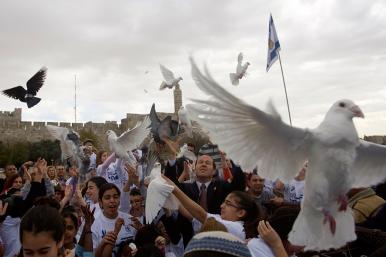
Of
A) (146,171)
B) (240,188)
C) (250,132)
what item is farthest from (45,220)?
(146,171)

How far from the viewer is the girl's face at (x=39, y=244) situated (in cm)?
229

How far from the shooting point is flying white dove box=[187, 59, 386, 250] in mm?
1976

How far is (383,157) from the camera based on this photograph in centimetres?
225

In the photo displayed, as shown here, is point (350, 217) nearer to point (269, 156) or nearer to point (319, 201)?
point (319, 201)

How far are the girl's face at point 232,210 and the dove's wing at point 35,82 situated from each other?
4.44m

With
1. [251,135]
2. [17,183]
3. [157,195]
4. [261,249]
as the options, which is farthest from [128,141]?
[251,135]

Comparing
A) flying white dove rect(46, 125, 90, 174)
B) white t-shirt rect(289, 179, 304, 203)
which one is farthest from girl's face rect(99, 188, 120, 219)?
flying white dove rect(46, 125, 90, 174)

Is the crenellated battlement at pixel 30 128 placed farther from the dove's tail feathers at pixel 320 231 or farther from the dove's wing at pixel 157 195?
the dove's tail feathers at pixel 320 231

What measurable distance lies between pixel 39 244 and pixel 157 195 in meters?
1.27

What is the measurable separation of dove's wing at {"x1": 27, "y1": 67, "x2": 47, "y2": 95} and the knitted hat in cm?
572

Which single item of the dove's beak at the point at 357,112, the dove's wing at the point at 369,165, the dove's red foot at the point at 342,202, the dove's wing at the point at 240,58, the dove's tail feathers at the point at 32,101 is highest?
the dove's wing at the point at 240,58

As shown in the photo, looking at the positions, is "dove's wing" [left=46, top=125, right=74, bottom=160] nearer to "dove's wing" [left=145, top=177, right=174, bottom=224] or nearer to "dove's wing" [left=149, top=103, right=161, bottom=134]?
"dove's wing" [left=149, top=103, right=161, bottom=134]

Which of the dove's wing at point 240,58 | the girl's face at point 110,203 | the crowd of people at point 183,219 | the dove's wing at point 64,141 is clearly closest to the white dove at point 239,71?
the dove's wing at point 240,58

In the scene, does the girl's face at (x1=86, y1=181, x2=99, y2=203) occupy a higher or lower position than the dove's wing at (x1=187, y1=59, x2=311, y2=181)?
lower
